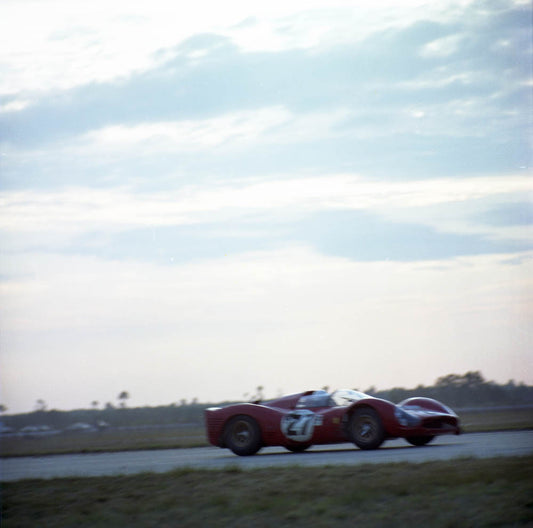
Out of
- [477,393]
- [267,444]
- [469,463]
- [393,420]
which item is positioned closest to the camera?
[469,463]

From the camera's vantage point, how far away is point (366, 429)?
1286 centimetres

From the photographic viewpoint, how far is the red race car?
502 inches

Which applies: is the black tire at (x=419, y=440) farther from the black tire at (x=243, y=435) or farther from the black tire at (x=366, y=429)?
the black tire at (x=243, y=435)

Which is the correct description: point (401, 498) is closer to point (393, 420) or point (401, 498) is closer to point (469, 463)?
point (469, 463)

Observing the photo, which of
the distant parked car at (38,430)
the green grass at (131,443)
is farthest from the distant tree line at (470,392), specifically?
the distant parked car at (38,430)

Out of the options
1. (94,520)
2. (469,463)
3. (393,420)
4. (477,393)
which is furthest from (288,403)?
(477,393)

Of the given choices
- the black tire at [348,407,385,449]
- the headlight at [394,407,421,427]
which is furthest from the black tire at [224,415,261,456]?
the headlight at [394,407,421,427]

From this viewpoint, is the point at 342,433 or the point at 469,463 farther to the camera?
the point at 342,433

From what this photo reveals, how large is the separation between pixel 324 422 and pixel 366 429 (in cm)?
75

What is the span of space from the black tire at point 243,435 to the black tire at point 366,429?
177 centimetres

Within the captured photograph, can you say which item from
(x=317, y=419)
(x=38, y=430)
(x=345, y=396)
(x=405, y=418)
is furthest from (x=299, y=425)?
(x=38, y=430)

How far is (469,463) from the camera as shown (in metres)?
8.61

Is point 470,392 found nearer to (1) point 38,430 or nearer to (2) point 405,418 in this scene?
(1) point 38,430

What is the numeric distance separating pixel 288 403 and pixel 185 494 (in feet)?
19.7
